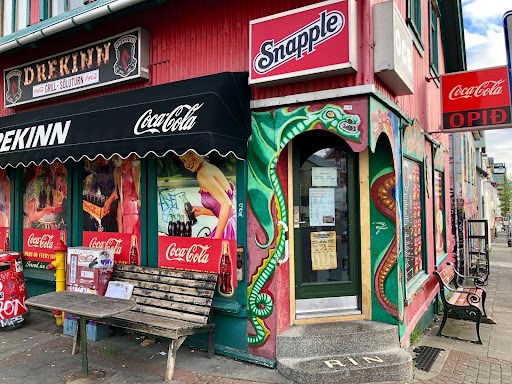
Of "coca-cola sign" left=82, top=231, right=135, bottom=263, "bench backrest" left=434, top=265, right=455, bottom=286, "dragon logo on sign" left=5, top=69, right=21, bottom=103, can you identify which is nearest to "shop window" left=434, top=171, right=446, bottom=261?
"bench backrest" left=434, top=265, right=455, bottom=286

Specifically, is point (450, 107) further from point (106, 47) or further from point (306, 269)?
point (106, 47)

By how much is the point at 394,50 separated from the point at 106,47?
409cm

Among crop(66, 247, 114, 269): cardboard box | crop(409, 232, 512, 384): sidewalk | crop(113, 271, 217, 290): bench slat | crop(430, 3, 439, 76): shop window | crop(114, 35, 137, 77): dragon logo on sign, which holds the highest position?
crop(430, 3, 439, 76): shop window

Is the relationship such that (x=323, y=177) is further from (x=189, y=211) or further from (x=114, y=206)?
(x=114, y=206)

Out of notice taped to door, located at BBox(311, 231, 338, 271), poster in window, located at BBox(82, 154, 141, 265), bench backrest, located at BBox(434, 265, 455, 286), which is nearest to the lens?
notice taped to door, located at BBox(311, 231, 338, 271)

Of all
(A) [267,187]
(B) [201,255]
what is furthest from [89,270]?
(A) [267,187]

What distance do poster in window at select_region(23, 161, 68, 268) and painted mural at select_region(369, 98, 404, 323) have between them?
4852 millimetres

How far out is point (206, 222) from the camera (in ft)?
17.0

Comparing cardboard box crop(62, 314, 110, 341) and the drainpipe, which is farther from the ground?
the drainpipe

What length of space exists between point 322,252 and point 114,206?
3096 millimetres

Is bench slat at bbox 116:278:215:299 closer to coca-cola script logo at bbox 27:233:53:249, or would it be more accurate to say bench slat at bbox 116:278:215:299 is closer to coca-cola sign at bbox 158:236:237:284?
coca-cola sign at bbox 158:236:237:284

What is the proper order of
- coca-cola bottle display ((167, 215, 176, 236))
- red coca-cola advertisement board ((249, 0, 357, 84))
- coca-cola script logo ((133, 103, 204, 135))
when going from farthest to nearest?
coca-cola bottle display ((167, 215, 176, 236)), coca-cola script logo ((133, 103, 204, 135)), red coca-cola advertisement board ((249, 0, 357, 84))

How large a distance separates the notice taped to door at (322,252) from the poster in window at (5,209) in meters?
5.75

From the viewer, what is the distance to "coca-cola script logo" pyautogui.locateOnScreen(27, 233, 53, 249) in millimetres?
6914
